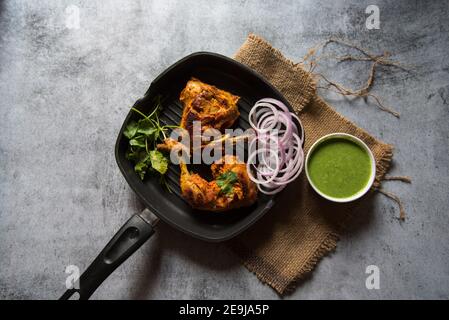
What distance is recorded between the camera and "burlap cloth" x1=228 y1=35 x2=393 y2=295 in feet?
12.6

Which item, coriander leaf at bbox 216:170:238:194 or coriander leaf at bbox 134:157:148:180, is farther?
coriander leaf at bbox 134:157:148:180

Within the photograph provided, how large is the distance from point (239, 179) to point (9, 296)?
8.04 feet

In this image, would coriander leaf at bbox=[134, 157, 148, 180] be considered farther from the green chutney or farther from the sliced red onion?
the green chutney

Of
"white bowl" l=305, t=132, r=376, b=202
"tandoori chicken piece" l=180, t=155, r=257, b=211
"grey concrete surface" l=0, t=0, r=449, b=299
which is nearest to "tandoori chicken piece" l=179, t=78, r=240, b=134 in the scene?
"tandoori chicken piece" l=180, t=155, r=257, b=211

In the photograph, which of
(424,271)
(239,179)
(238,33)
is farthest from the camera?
(238,33)

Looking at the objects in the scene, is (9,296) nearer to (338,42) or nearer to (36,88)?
(36,88)

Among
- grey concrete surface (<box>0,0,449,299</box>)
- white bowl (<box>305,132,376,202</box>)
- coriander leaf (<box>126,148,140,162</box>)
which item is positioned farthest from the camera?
grey concrete surface (<box>0,0,449,299</box>)

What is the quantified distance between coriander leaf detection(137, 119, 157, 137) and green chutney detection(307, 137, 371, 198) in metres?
1.43

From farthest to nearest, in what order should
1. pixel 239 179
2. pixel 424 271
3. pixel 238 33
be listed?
pixel 238 33
pixel 424 271
pixel 239 179

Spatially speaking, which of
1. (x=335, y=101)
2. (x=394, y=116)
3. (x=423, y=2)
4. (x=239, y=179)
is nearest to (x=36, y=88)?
(x=239, y=179)

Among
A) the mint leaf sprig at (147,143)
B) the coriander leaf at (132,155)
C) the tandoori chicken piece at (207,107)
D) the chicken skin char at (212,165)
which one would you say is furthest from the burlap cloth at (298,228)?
the coriander leaf at (132,155)

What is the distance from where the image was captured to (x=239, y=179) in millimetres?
3574

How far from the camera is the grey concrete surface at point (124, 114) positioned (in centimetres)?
387

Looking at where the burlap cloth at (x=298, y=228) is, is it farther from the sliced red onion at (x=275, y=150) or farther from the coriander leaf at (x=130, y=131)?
the coriander leaf at (x=130, y=131)
